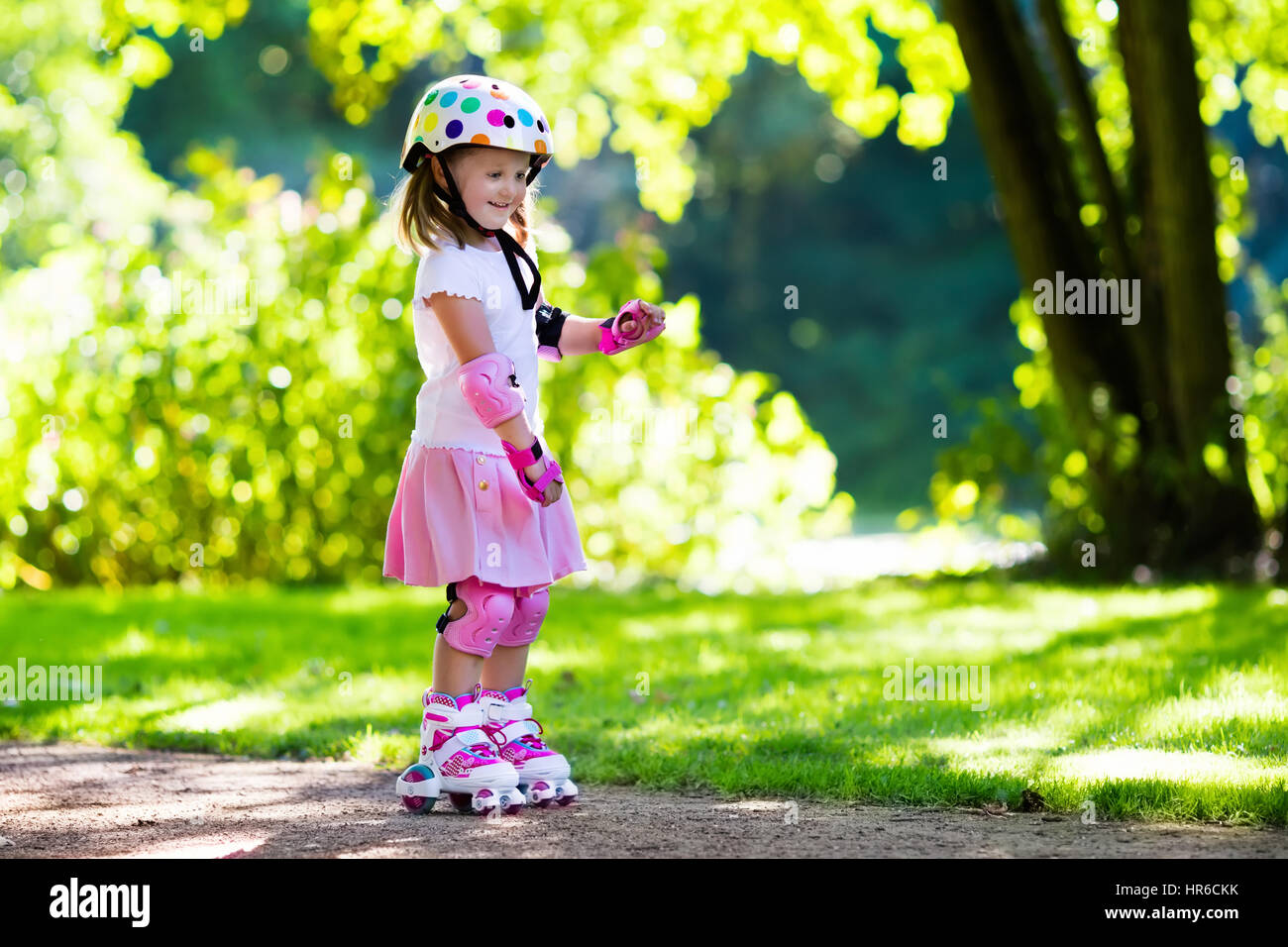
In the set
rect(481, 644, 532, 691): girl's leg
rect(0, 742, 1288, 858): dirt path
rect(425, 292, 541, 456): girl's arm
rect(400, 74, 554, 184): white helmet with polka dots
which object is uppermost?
rect(400, 74, 554, 184): white helmet with polka dots

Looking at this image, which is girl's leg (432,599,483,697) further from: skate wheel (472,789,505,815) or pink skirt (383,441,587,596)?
skate wheel (472,789,505,815)

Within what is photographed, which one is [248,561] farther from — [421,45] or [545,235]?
[421,45]

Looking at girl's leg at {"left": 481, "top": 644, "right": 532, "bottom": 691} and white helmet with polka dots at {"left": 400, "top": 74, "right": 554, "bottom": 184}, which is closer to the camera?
white helmet with polka dots at {"left": 400, "top": 74, "right": 554, "bottom": 184}

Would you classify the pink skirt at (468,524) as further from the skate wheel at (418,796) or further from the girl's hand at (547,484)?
the skate wheel at (418,796)

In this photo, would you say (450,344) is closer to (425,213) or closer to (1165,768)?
(425,213)

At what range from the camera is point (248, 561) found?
8523 mm

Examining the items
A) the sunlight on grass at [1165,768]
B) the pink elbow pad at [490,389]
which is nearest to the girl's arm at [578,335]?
the pink elbow pad at [490,389]

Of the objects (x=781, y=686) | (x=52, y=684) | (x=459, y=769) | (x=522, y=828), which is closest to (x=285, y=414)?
(x=52, y=684)

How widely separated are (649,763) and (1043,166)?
5074 mm

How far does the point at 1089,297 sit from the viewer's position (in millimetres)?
7969

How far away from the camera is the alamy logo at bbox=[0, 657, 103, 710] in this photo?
5.38 meters

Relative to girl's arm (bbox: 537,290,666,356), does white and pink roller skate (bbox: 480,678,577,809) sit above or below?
below
